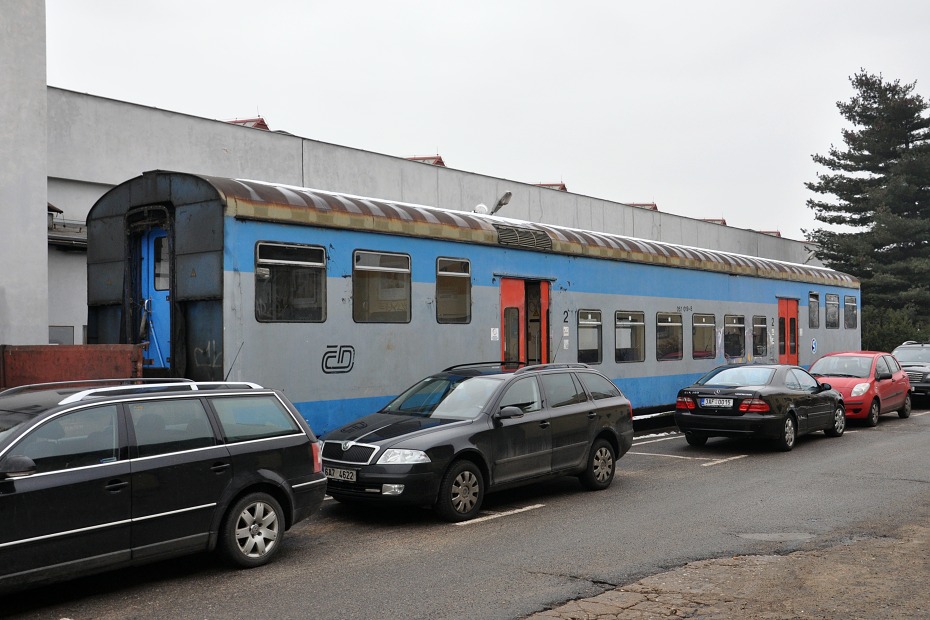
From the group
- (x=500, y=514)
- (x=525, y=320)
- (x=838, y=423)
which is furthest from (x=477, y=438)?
(x=838, y=423)

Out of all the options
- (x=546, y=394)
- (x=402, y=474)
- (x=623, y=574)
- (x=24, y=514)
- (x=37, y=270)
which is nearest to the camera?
(x=24, y=514)

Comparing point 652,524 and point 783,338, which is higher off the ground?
point 783,338

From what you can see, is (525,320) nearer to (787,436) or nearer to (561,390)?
(561,390)

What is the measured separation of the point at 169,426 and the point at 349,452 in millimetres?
2449

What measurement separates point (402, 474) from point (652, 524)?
8.22 feet

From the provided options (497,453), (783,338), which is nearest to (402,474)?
(497,453)

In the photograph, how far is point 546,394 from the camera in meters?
10.5

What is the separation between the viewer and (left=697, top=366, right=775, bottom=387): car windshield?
48.4ft

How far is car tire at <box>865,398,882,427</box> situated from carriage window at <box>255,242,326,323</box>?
12.9 m

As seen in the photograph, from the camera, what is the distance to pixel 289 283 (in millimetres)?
10664

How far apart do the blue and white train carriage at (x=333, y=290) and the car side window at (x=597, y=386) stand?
7.94 feet

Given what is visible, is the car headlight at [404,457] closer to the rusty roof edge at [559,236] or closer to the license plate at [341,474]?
the license plate at [341,474]

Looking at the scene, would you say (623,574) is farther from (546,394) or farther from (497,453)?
(546,394)

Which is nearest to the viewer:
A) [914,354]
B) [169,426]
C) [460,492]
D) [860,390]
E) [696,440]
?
[169,426]
